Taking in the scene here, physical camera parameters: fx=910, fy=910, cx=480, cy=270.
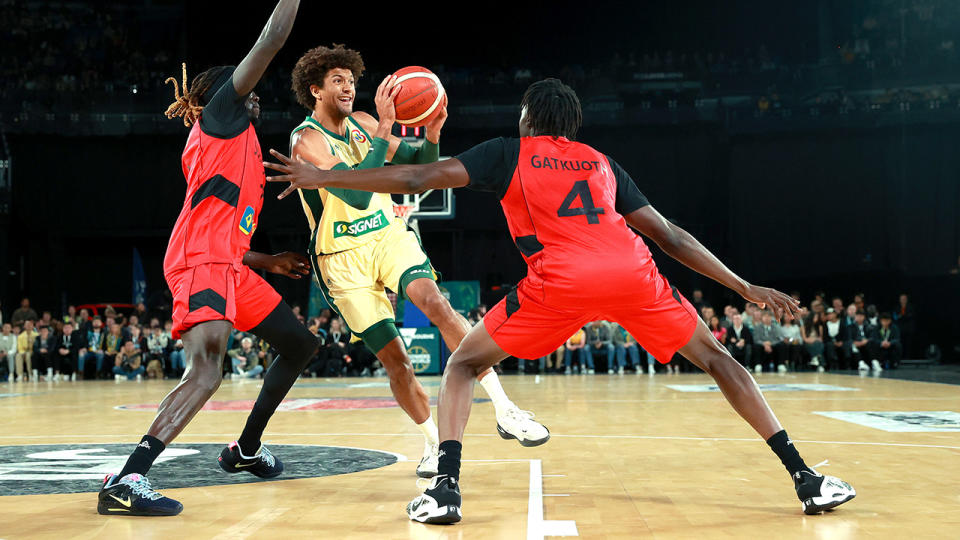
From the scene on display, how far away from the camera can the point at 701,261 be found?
11.6 ft

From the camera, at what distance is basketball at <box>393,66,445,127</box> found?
4.24m

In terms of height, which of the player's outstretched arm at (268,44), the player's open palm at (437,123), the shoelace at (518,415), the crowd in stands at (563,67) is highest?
the crowd in stands at (563,67)

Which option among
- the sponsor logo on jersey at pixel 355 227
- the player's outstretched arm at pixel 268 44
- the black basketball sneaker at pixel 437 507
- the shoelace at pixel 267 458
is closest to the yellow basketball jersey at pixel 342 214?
the sponsor logo on jersey at pixel 355 227

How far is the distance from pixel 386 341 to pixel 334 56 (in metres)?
1.53

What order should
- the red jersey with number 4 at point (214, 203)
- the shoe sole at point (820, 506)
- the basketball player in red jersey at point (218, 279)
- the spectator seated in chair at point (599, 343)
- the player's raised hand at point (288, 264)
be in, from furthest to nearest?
1. the spectator seated in chair at point (599, 343)
2. the player's raised hand at point (288, 264)
3. the red jersey with number 4 at point (214, 203)
4. the basketball player in red jersey at point (218, 279)
5. the shoe sole at point (820, 506)

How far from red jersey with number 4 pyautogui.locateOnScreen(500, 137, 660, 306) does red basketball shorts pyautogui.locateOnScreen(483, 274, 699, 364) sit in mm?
46

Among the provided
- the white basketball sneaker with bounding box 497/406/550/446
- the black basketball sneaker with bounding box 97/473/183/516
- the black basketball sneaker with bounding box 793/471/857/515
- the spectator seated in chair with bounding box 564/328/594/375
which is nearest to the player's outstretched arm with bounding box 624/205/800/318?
the black basketball sneaker with bounding box 793/471/857/515

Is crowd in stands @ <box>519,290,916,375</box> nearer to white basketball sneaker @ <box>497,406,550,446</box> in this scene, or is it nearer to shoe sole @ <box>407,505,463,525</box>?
white basketball sneaker @ <box>497,406,550,446</box>

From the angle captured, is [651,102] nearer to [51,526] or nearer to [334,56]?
[334,56]

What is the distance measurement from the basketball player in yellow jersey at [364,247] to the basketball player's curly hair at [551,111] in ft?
2.34

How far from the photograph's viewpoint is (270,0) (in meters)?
25.0

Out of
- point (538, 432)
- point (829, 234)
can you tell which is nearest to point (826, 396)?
point (538, 432)

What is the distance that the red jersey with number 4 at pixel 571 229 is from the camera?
10.9ft

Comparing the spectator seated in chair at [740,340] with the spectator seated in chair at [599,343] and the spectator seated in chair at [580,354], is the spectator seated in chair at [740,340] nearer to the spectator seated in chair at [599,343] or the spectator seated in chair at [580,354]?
the spectator seated in chair at [599,343]
